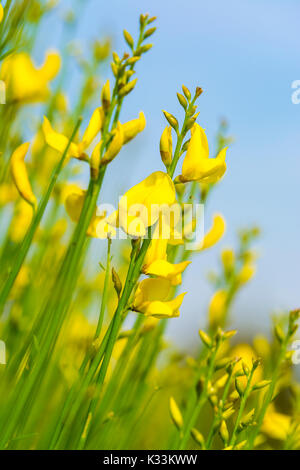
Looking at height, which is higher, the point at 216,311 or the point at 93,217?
the point at 93,217

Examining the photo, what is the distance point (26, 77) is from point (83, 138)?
0.28m

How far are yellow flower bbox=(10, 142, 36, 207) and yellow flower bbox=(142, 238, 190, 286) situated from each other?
0.47 ft

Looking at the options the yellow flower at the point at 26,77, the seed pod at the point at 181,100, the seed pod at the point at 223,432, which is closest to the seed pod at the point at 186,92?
the seed pod at the point at 181,100

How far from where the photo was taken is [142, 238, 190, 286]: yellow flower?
1.74ft

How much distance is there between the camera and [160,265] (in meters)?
0.54

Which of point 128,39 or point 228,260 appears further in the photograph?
point 228,260

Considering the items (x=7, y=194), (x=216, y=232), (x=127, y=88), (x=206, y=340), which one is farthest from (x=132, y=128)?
(x=7, y=194)

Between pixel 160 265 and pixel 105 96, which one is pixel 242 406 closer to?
pixel 160 265

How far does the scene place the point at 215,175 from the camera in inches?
23.2

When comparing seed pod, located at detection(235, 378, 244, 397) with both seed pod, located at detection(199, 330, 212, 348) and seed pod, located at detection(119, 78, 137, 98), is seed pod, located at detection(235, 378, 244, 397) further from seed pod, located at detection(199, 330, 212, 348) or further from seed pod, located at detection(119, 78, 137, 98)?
seed pod, located at detection(119, 78, 137, 98)

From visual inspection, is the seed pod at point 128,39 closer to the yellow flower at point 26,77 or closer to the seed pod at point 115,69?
the seed pod at point 115,69

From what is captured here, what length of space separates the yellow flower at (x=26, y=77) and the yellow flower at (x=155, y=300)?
328 mm
